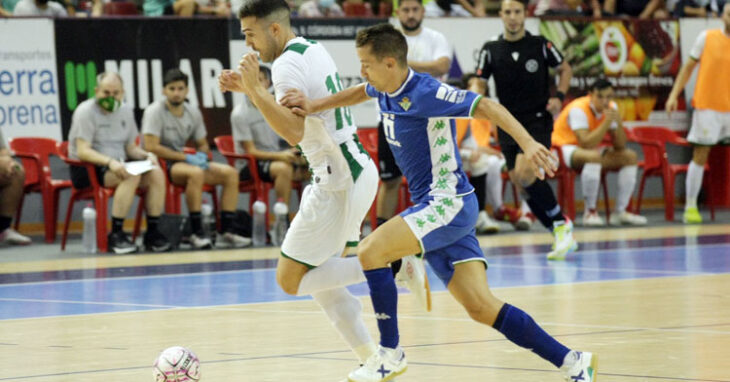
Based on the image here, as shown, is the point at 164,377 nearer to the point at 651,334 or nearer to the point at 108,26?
the point at 651,334

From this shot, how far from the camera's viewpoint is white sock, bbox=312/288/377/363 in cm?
508

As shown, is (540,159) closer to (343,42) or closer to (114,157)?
(114,157)

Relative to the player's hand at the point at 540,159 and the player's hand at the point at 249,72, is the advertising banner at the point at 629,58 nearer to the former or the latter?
the player's hand at the point at 249,72

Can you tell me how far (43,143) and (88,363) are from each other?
7830 millimetres

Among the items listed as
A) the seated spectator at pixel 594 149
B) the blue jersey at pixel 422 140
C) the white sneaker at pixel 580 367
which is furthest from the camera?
the seated spectator at pixel 594 149

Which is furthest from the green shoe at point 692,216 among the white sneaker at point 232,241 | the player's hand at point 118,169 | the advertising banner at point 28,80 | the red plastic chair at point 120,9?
the advertising banner at point 28,80

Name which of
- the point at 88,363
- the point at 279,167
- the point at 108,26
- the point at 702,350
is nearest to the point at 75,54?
the point at 108,26

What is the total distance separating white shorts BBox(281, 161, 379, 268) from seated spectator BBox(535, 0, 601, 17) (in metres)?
11.1

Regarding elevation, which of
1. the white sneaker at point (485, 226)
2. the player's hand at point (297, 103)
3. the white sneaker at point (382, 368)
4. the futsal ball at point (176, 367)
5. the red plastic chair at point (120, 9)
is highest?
the player's hand at point (297, 103)

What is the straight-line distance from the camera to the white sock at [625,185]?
14148 millimetres

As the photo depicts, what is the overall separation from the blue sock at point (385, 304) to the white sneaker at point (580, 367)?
0.70m

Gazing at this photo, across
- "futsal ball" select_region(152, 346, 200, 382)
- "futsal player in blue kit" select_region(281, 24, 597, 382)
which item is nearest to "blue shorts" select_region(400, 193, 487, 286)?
"futsal player in blue kit" select_region(281, 24, 597, 382)

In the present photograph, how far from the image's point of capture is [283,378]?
16.3 ft

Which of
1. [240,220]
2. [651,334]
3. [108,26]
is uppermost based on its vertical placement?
[108,26]
